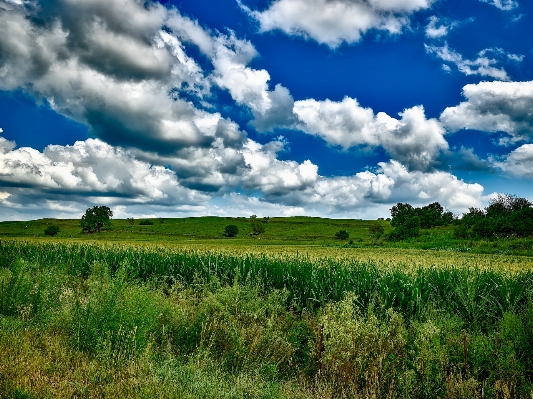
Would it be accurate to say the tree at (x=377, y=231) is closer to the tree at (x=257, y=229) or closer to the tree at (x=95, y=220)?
the tree at (x=257, y=229)

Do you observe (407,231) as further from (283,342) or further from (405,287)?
(283,342)

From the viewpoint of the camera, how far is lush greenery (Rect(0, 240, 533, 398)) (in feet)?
21.1

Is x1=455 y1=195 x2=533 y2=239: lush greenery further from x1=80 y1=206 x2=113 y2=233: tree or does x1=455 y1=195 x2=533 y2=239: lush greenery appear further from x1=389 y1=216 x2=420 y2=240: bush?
x1=80 y1=206 x2=113 y2=233: tree

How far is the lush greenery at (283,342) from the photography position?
21.1 ft

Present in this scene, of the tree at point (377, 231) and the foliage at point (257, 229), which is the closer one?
the tree at point (377, 231)

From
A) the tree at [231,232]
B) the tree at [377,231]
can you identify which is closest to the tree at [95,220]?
the tree at [231,232]

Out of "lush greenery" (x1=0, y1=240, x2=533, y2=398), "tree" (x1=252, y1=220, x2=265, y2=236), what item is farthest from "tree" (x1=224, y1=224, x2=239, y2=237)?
"lush greenery" (x1=0, y1=240, x2=533, y2=398)

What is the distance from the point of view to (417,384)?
272 inches

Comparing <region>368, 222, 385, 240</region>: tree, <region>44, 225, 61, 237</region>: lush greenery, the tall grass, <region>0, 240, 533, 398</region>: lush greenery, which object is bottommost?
<region>44, 225, 61, 237</region>: lush greenery

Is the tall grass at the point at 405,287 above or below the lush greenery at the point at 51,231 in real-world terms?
above

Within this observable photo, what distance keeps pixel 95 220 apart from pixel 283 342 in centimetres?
11340

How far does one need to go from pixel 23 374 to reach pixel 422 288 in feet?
30.7

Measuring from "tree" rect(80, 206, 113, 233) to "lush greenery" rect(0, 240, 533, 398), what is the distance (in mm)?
107025

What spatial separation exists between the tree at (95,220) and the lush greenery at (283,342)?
107 m
